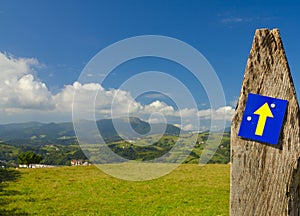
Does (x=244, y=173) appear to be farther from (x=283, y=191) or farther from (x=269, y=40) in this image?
(x=269, y=40)

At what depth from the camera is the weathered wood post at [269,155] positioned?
2793 mm

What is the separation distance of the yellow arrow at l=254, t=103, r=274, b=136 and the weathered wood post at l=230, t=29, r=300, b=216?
118mm

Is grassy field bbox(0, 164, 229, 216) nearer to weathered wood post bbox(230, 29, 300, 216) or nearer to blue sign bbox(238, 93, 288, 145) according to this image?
weathered wood post bbox(230, 29, 300, 216)

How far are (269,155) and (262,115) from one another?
0.40 metres

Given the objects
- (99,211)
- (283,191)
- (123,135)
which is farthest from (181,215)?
(283,191)

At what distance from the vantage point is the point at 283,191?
2.81 m

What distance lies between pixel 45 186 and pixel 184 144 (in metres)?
12.3

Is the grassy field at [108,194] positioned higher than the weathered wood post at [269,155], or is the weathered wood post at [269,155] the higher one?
the weathered wood post at [269,155]

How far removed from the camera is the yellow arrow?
9.19 feet

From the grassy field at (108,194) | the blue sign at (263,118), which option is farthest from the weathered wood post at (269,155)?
the grassy field at (108,194)

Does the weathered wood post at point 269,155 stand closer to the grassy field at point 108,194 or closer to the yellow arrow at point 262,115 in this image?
the yellow arrow at point 262,115

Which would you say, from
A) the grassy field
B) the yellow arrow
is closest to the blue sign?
the yellow arrow

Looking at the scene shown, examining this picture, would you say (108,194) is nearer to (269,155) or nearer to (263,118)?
(269,155)

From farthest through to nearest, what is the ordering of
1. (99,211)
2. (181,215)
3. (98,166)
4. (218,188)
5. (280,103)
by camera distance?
(98,166) < (218,188) < (99,211) < (181,215) < (280,103)
